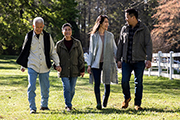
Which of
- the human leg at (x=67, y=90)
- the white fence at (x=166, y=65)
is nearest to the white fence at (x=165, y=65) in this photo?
the white fence at (x=166, y=65)

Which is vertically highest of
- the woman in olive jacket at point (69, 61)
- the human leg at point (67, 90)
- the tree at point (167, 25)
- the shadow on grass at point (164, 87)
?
the tree at point (167, 25)

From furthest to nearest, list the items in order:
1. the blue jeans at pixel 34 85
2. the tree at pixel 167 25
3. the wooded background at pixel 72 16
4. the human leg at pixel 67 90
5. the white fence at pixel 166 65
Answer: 1. the tree at pixel 167 25
2. the wooded background at pixel 72 16
3. the white fence at pixel 166 65
4. the human leg at pixel 67 90
5. the blue jeans at pixel 34 85

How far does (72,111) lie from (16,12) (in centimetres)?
1975

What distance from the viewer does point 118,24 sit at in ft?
142

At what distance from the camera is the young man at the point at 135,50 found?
21.1ft

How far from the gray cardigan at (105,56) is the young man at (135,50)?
0.69ft

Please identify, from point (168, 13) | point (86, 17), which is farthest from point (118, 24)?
point (86, 17)

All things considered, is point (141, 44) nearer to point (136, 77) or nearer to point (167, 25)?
point (136, 77)

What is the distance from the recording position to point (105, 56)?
267 inches

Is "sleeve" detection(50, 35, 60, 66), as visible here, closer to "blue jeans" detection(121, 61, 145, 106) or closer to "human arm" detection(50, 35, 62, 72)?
"human arm" detection(50, 35, 62, 72)

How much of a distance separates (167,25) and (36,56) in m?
24.1

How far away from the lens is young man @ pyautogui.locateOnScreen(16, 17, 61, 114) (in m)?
6.30

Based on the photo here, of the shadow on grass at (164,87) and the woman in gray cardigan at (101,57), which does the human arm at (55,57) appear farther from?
the shadow on grass at (164,87)

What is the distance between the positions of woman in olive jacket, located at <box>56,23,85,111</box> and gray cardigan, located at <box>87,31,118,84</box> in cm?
33
